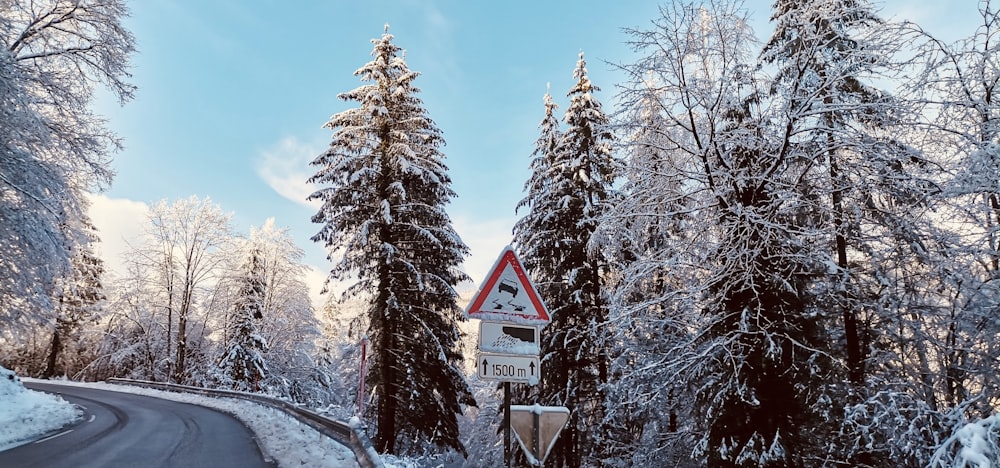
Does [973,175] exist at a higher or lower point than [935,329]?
higher

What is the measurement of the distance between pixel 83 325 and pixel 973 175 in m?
49.7

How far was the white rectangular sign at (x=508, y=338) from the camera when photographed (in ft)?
13.7

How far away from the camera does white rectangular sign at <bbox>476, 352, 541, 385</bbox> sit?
4121mm

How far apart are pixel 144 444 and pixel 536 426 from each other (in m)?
10.4

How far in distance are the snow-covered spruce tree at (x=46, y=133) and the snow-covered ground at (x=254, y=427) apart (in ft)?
8.02

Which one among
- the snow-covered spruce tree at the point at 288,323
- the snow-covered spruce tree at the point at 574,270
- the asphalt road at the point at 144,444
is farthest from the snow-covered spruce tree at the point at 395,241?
the snow-covered spruce tree at the point at 288,323

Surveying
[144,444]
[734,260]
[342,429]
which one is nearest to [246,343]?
[144,444]

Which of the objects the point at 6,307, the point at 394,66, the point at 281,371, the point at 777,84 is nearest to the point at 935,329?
the point at 777,84

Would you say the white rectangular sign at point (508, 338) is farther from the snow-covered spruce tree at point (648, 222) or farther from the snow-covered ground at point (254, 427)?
the snow-covered ground at point (254, 427)

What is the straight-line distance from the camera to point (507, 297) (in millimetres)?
4410

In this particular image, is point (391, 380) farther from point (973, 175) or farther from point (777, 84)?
point (973, 175)

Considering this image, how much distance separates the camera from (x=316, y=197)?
16703 millimetres

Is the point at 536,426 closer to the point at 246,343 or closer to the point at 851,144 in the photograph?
the point at 851,144

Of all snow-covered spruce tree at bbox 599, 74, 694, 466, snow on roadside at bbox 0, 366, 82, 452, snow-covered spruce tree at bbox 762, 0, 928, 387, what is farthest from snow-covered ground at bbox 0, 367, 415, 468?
snow-covered spruce tree at bbox 762, 0, 928, 387
